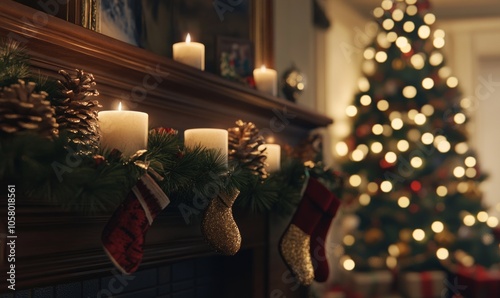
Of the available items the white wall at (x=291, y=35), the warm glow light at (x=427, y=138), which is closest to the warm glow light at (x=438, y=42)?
the warm glow light at (x=427, y=138)

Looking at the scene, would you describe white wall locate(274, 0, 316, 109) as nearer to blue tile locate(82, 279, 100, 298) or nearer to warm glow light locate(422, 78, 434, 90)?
blue tile locate(82, 279, 100, 298)

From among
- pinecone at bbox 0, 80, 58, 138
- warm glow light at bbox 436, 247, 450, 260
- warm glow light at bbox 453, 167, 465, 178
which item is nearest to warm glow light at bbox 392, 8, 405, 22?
warm glow light at bbox 453, 167, 465, 178

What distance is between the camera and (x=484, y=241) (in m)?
4.50

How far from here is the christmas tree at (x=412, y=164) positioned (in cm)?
442

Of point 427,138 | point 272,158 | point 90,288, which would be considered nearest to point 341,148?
point 427,138

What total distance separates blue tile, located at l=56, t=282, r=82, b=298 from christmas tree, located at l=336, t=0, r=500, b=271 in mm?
3258

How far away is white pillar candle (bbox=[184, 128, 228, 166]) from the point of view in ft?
4.72

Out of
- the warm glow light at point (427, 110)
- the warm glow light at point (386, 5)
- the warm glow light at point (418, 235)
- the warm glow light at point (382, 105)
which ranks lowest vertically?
the warm glow light at point (418, 235)

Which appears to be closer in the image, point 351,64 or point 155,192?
point 155,192

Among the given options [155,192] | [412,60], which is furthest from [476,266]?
[155,192]

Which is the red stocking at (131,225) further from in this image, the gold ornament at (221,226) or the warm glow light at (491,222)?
the warm glow light at (491,222)

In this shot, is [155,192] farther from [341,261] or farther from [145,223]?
[341,261]

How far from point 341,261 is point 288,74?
7.41 feet

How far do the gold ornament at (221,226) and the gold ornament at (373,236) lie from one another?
10.7ft
